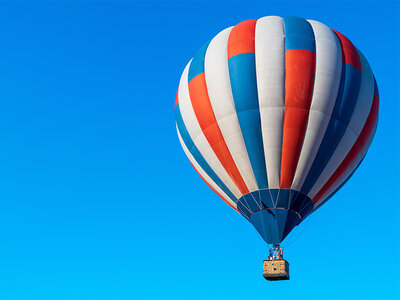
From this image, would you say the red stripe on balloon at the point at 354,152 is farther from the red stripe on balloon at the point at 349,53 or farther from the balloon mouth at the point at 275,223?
the red stripe on balloon at the point at 349,53

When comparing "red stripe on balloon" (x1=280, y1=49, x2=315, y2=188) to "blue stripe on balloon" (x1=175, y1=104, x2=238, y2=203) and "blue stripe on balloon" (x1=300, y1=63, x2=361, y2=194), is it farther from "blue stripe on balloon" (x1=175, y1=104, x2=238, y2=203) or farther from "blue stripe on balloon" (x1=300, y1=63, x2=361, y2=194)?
"blue stripe on balloon" (x1=175, y1=104, x2=238, y2=203)

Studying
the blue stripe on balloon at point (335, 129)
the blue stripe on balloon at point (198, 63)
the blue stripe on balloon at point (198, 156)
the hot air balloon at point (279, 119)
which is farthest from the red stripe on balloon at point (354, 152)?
the blue stripe on balloon at point (198, 63)

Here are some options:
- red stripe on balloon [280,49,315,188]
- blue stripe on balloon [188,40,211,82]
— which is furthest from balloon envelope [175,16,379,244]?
blue stripe on balloon [188,40,211,82]

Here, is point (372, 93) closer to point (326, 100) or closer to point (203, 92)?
point (326, 100)

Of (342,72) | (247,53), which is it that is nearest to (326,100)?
(342,72)

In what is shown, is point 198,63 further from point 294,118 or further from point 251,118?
point 294,118
